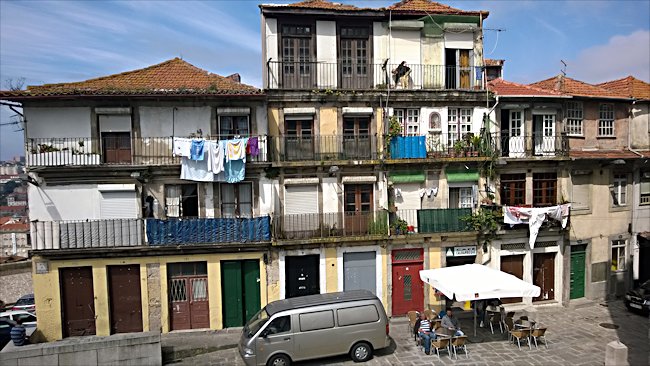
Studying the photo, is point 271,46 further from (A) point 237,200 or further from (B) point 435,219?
(B) point 435,219

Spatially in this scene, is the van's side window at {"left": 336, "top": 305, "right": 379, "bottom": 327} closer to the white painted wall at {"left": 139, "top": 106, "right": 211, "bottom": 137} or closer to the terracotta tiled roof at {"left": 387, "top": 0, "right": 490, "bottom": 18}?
the white painted wall at {"left": 139, "top": 106, "right": 211, "bottom": 137}

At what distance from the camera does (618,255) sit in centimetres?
2181

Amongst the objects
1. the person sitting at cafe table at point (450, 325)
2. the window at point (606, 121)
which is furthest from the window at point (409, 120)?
the window at point (606, 121)

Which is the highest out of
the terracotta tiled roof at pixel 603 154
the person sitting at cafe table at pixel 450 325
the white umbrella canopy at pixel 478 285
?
the terracotta tiled roof at pixel 603 154

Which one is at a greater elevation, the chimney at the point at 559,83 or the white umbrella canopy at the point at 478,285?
the chimney at the point at 559,83

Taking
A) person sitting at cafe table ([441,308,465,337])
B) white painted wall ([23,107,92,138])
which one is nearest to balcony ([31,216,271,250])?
white painted wall ([23,107,92,138])

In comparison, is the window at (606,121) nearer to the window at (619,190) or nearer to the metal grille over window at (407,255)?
the window at (619,190)

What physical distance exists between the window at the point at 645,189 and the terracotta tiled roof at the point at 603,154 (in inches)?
56.9

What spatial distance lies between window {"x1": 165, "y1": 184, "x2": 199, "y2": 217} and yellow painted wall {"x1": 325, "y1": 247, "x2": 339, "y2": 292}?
619 centimetres

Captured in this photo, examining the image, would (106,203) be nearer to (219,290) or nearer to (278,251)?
(219,290)

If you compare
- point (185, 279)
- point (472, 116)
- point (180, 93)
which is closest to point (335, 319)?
point (185, 279)

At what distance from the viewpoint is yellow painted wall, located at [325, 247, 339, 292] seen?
18.6m

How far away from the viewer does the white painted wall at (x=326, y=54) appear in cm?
1866

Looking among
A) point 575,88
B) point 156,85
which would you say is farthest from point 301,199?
point 575,88
